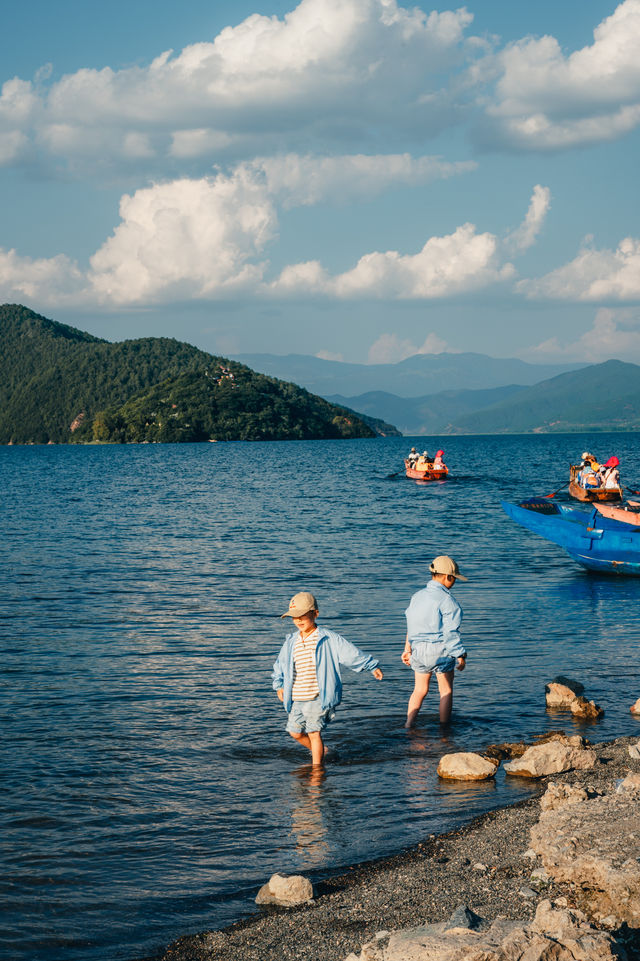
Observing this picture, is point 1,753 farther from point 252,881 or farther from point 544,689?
point 544,689

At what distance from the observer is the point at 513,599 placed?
20578mm

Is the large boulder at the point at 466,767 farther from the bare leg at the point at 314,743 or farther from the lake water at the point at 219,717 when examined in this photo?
the bare leg at the point at 314,743

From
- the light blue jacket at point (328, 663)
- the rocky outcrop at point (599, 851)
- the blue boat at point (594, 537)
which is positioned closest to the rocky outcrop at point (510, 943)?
the rocky outcrop at point (599, 851)

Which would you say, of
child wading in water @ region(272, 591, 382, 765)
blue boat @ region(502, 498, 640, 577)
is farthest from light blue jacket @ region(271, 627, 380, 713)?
blue boat @ region(502, 498, 640, 577)

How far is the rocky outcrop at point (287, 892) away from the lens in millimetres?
6535

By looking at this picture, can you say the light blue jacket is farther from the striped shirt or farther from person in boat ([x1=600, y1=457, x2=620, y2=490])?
person in boat ([x1=600, y1=457, x2=620, y2=490])

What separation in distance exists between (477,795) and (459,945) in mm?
4358

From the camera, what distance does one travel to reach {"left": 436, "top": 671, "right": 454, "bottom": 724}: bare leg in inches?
427

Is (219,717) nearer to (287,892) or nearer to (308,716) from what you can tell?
(308,716)

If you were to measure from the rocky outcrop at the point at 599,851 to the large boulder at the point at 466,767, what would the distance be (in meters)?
2.30

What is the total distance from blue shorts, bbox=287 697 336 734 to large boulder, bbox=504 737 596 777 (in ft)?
6.82

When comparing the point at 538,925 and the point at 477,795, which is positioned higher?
the point at 538,925

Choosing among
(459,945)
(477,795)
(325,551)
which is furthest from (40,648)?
(325,551)

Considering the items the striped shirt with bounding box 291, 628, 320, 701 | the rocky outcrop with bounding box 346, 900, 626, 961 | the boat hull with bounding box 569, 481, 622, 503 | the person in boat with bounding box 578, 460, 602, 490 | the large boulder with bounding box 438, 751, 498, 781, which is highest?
the person in boat with bounding box 578, 460, 602, 490
